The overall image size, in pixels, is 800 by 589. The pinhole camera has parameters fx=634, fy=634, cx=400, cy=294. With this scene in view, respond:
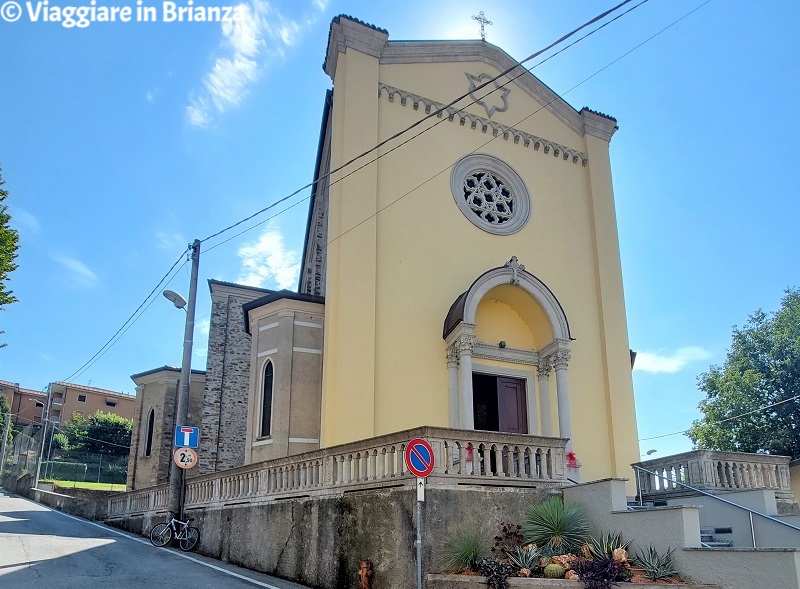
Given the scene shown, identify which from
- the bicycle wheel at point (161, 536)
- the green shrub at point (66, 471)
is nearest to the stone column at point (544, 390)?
the bicycle wheel at point (161, 536)

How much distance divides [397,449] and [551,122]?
1312 cm

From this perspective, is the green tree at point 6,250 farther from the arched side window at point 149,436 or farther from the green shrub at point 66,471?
the green shrub at point 66,471

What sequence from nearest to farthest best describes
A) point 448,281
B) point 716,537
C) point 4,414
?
point 716,537
point 448,281
point 4,414

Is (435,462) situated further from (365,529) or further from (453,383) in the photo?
(453,383)

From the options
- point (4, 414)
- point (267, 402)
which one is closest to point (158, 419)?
point (267, 402)

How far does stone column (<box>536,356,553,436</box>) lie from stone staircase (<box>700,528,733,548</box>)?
5.63m

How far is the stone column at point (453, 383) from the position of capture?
1438 centimetres

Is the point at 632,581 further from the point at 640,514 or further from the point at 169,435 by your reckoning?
the point at 169,435

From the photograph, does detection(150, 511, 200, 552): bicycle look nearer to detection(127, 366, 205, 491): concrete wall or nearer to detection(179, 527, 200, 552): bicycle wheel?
detection(179, 527, 200, 552): bicycle wheel

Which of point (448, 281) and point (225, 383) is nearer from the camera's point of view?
point (448, 281)

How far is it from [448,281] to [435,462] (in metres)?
7.24

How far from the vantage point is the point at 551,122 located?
1903 cm

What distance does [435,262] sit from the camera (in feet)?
51.1

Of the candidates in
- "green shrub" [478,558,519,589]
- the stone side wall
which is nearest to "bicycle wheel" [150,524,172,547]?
the stone side wall
